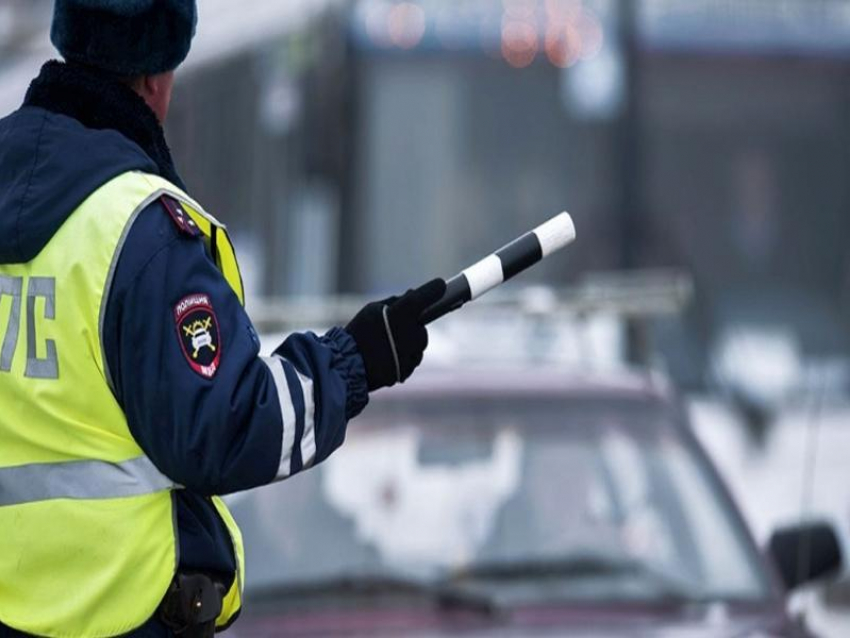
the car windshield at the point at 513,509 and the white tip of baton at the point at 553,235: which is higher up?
the white tip of baton at the point at 553,235

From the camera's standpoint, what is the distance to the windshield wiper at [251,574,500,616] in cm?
494

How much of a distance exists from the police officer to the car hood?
5.61 feet

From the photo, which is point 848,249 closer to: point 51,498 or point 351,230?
point 351,230

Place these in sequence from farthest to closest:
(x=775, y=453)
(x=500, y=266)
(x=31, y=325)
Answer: (x=775, y=453) → (x=500, y=266) → (x=31, y=325)

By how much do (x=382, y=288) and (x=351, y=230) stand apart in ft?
1.04

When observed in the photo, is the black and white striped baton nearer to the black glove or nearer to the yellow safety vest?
the black glove

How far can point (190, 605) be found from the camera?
3043mm

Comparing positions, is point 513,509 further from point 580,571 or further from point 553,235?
point 553,235

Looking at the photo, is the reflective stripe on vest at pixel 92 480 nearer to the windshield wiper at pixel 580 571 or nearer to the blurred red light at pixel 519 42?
the windshield wiper at pixel 580 571

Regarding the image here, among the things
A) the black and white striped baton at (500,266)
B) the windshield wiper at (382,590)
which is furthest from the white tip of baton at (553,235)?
the windshield wiper at (382,590)

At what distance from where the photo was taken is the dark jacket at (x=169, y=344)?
2.90 meters

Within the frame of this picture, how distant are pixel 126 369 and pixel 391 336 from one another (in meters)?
0.37

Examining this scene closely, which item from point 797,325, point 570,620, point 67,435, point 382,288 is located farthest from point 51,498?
point 797,325

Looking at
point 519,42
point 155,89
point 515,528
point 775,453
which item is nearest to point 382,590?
point 515,528
